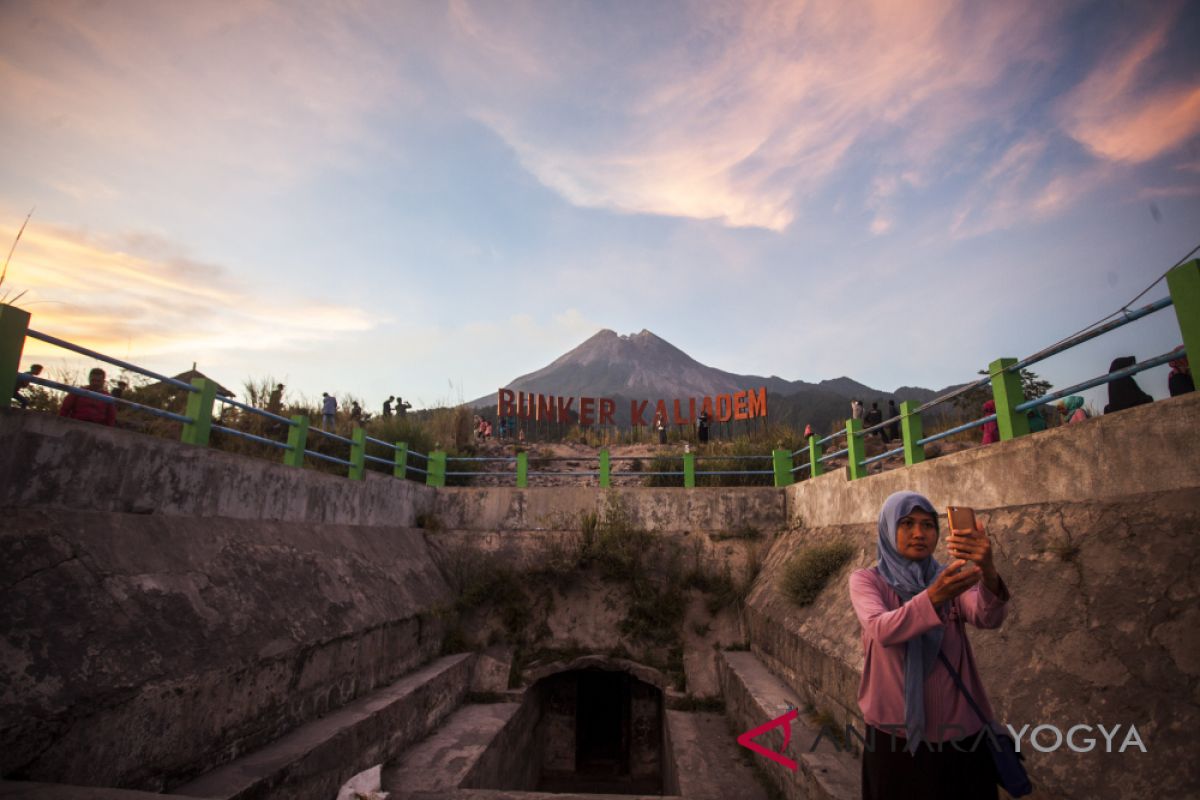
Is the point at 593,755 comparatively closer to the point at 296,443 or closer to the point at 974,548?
the point at 296,443

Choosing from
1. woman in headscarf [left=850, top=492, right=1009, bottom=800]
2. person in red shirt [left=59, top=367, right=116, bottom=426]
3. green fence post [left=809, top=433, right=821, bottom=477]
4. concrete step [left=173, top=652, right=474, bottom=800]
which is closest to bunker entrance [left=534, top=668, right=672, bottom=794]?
concrete step [left=173, top=652, right=474, bottom=800]

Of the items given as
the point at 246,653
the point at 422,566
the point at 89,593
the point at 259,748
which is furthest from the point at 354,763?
the point at 422,566

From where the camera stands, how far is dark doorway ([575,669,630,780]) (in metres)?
12.5

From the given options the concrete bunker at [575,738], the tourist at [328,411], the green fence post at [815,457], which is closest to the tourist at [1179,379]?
the green fence post at [815,457]

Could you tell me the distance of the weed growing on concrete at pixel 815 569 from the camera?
23.7 ft

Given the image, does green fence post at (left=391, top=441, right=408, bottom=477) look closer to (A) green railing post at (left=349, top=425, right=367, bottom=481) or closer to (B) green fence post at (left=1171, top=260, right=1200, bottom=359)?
A: (A) green railing post at (left=349, top=425, right=367, bottom=481)

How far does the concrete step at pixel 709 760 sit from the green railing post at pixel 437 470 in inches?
252

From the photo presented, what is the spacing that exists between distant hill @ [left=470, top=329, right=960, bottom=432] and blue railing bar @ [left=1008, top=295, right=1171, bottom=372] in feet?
324

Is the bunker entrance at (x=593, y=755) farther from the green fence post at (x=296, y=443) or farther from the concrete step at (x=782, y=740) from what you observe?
the green fence post at (x=296, y=443)

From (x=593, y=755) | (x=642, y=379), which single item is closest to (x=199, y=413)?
(x=593, y=755)

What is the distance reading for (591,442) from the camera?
23031 mm

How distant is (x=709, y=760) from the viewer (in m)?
6.95

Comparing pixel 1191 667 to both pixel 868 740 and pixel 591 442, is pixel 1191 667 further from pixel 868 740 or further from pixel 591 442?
pixel 591 442

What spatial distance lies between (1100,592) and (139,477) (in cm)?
719
